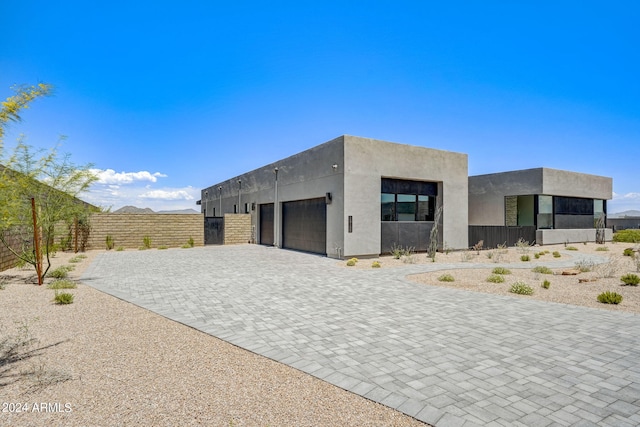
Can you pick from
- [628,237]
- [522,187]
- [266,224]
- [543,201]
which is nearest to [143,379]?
[266,224]

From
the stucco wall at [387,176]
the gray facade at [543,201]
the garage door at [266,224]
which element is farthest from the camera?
the garage door at [266,224]

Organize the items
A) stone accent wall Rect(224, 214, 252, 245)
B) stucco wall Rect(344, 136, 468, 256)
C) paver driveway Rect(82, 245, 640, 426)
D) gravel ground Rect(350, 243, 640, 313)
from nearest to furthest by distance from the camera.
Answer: paver driveway Rect(82, 245, 640, 426) → gravel ground Rect(350, 243, 640, 313) → stucco wall Rect(344, 136, 468, 256) → stone accent wall Rect(224, 214, 252, 245)

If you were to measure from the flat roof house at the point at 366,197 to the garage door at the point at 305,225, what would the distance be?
2.0 inches

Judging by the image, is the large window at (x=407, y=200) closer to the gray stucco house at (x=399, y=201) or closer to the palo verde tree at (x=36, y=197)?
the gray stucco house at (x=399, y=201)

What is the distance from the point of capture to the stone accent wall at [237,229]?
24.2 meters

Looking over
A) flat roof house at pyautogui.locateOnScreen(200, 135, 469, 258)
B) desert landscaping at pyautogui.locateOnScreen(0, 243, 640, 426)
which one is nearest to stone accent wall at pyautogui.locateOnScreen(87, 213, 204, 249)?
flat roof house at pyautogui.locateOnScreen(200, 135, 469, 258)

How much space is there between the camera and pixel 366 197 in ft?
50.0

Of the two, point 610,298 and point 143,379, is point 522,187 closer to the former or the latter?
point 610,298

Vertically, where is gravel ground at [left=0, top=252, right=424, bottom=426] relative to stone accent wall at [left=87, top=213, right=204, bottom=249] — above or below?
below

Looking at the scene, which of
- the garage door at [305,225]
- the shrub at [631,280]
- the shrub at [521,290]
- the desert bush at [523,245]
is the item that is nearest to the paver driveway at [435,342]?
the shrub at [521,290]

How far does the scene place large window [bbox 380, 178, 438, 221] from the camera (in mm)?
16250

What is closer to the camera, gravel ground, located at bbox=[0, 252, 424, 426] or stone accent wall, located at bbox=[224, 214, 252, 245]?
gravel ground, located at bbox=[0, 252, 424, 426]

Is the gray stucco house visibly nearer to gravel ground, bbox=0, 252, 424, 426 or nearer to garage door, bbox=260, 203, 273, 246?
garage door, bbox=260, 203, 273, 246

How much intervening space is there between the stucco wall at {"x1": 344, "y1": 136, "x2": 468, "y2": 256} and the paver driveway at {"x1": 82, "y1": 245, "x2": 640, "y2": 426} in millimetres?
5748
